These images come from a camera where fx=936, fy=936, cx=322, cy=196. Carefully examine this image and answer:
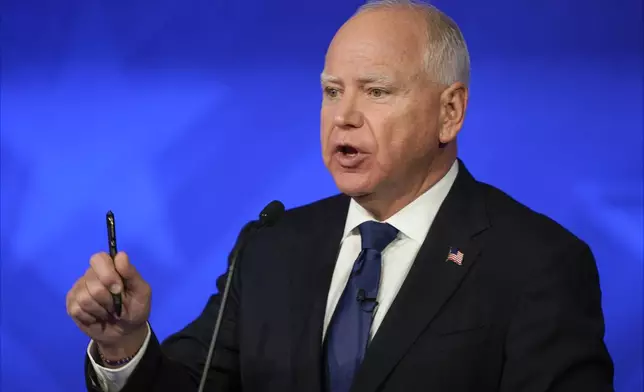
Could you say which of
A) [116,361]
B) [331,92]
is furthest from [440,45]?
[116,361]

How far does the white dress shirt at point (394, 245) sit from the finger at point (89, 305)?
0.49 metres

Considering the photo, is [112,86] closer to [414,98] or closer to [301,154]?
[301,154]

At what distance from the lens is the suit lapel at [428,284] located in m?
1.77

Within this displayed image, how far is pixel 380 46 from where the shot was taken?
185cm

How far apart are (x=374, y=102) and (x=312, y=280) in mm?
405

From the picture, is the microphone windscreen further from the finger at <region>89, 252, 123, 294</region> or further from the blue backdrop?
the blue backdrop

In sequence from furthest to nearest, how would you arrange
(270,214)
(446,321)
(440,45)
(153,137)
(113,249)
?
1. (153,137)
2. (440,45)
3. (446,321)
4. (270,214)
5. (113,249)

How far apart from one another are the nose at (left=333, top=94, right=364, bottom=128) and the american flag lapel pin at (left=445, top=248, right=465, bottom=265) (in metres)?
0.32

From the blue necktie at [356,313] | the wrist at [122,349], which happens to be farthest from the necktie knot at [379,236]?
the wrist at [122,349]

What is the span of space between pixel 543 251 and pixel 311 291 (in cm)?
48

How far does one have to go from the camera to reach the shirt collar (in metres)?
1.93

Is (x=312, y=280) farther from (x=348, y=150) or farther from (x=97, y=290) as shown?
(x=97, y=290)

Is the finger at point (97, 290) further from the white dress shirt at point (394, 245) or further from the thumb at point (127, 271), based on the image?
the white dress shirt at point (394, 245)

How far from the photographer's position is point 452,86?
1942 mm
